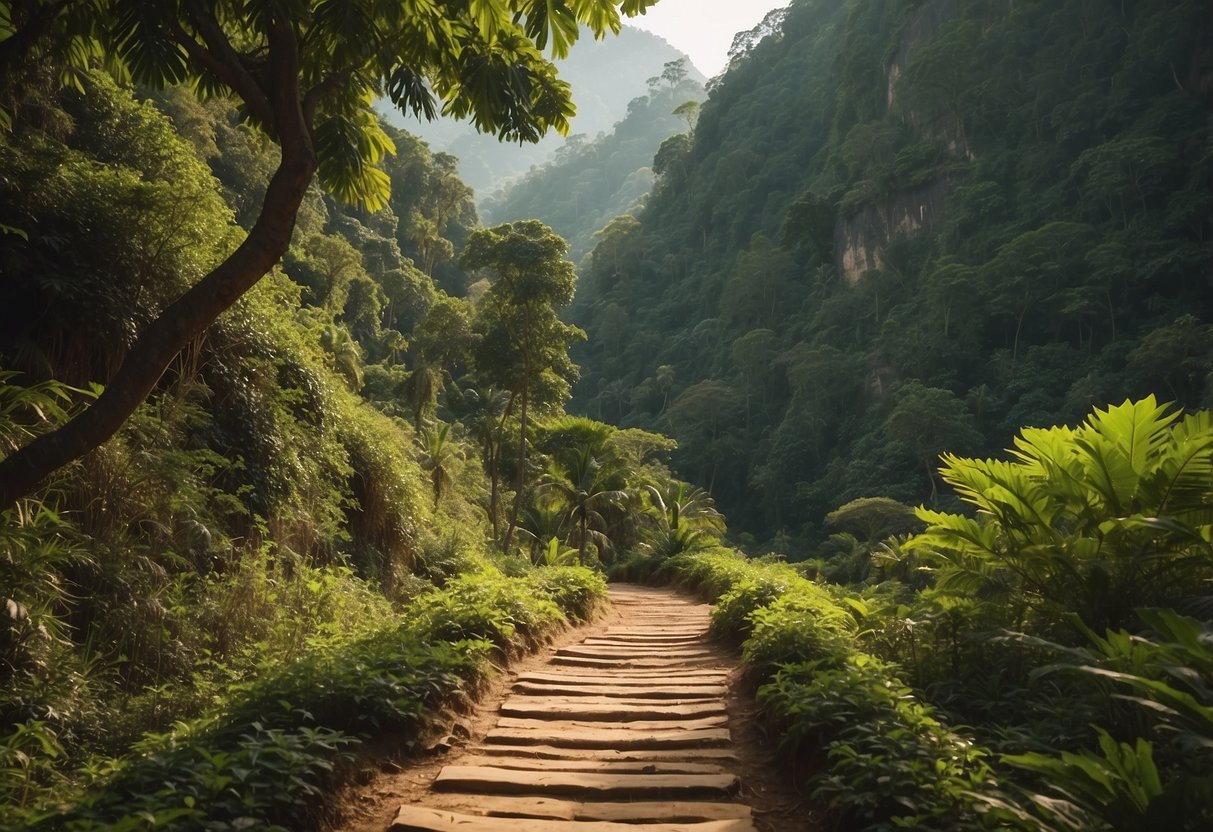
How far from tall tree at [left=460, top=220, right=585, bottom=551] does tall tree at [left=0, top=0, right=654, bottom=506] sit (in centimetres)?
1469

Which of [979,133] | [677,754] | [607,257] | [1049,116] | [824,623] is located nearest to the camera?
[677,754]

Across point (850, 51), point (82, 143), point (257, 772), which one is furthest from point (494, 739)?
point (850, 51)

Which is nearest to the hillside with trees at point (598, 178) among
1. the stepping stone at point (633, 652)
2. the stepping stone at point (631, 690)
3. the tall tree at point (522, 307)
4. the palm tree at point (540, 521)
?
the palm tree at point (540, 521)

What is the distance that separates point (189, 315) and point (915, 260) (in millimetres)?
53587

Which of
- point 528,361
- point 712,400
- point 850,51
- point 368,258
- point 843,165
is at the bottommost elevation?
point 528,361

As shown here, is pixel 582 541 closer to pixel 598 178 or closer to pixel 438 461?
pixel 438 461

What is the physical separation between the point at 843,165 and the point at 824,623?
60.8 m

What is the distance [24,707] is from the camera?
3.80 m

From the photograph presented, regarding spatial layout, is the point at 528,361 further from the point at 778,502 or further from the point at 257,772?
the point at 778,502

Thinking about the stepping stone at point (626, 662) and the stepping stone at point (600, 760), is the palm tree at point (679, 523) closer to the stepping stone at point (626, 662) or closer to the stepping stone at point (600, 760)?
the stepping stone at point (626, 662)

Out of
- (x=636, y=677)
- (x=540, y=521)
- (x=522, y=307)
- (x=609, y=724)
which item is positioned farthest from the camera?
(x=540, y=521)

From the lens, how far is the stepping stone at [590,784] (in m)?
3.20

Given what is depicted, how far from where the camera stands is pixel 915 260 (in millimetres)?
50219

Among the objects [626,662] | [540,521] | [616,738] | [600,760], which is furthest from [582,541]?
[600,760]
